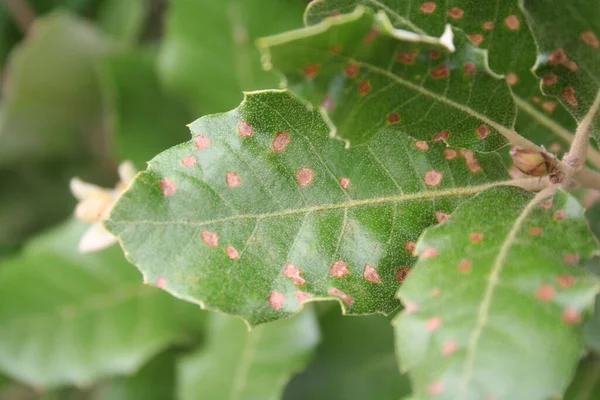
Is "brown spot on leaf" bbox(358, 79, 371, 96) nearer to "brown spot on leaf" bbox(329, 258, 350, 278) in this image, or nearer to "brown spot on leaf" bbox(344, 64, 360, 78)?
"brown spot on leaf" bbox(344, 64, 360, 78)

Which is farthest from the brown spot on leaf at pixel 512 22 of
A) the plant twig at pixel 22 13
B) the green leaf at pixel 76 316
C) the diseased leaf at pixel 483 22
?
the plant twig at pixel 22 13

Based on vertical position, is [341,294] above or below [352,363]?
above

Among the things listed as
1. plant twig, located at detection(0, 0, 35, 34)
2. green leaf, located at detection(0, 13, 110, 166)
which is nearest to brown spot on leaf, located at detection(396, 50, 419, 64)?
green leaf, located at detection(0, 13, 110, 166)

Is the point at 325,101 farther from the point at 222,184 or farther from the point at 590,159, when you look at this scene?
the point at 590,159

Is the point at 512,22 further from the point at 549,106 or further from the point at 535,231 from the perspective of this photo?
the point at 535,231

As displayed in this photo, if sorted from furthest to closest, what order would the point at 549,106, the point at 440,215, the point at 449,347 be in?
the point at 549,106 → the point at 440,215 → the point at 449,347

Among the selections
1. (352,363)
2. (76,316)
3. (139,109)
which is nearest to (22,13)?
(139,109)
